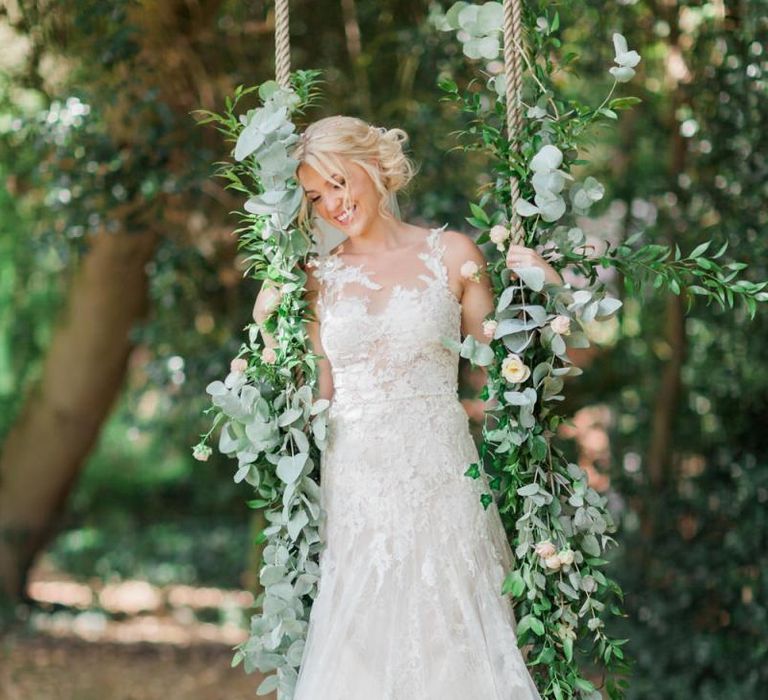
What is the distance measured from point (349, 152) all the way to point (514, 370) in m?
0.61

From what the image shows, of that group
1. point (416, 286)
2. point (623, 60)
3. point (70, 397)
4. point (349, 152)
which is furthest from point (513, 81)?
point (70, 397)

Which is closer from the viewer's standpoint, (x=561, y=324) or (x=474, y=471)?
(x=561, y=324)

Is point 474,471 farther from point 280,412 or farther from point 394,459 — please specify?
point 280,412

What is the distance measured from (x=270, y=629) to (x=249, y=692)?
2.94 metres

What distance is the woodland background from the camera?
437cm

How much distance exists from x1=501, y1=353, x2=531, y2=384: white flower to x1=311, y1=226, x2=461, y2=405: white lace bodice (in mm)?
233

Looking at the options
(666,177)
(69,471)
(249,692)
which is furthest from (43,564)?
(666,177)

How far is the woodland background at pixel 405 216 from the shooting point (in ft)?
14.3

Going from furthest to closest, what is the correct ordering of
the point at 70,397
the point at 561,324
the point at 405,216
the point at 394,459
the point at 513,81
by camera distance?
1. the point at 70,397
2. the point at 405,216
3. the point at 394,459
4. the point at 513,81
5. the point at 561,324

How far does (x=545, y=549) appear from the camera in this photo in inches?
98.1

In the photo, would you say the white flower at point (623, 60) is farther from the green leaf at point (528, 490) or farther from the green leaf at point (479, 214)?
the green leaf at point (528, 490)

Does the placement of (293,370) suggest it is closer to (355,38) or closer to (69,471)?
(355,38)

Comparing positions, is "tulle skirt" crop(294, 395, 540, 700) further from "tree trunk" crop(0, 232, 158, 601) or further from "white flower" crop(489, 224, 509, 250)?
"tree trunk" crop(0, 232, 158, 601)

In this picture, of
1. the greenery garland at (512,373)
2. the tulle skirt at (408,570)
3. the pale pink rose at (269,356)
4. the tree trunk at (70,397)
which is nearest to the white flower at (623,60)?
the greenery garland at (512,373)
